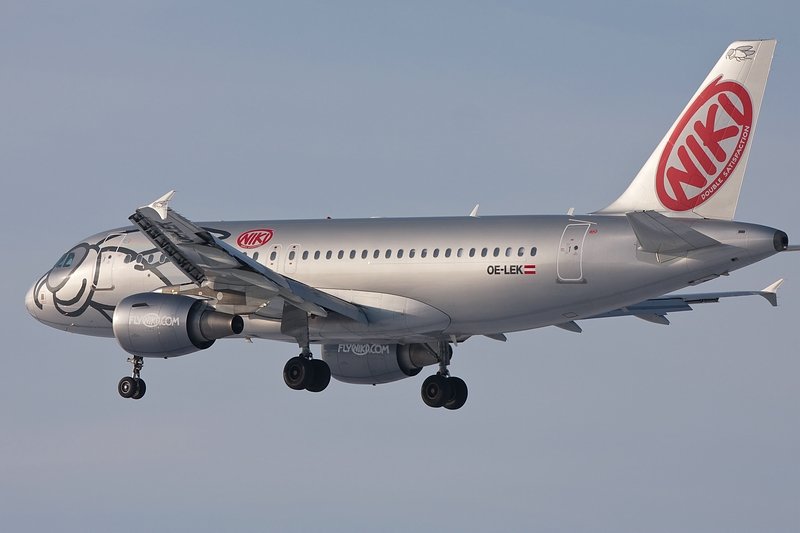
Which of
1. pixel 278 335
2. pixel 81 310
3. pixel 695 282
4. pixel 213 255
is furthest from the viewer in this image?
pixel 81 310

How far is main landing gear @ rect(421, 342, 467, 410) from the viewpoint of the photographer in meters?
50.5

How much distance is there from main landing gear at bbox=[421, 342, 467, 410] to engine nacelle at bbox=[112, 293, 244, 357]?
6.89 metres

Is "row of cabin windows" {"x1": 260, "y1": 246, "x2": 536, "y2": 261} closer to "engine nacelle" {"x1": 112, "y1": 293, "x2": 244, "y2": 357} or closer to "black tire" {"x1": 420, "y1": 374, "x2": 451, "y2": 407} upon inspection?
"engine nacelle" {"x1": 112, "y1": 293, "x2": 244, "y2": 357}

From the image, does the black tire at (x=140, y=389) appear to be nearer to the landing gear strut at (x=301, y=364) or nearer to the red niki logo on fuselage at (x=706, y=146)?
the landing gear strut at (x=301, y=364)

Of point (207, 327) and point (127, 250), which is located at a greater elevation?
point (127, 250)

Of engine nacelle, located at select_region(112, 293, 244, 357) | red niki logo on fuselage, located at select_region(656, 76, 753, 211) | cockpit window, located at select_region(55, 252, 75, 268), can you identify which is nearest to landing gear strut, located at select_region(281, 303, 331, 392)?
engine nacelle, located at select_region(112, 293, 244, 357)

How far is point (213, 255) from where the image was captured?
148 ft

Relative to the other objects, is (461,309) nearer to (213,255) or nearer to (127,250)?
(213,255)

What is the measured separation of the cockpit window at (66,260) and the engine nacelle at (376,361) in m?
8.34

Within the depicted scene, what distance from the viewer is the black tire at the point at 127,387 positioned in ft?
170

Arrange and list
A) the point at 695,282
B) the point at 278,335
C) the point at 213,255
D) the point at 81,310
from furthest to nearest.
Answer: the point at 81,310 < the point at 278,335 < the point at 213,255 < the point at 695,282

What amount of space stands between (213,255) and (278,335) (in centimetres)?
446

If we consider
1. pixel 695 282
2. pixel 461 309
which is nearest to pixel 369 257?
pixel 461 309

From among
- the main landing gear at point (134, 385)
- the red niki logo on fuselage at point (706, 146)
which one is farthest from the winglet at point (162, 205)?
the red niki logo on fuselage at point (706, 146)
